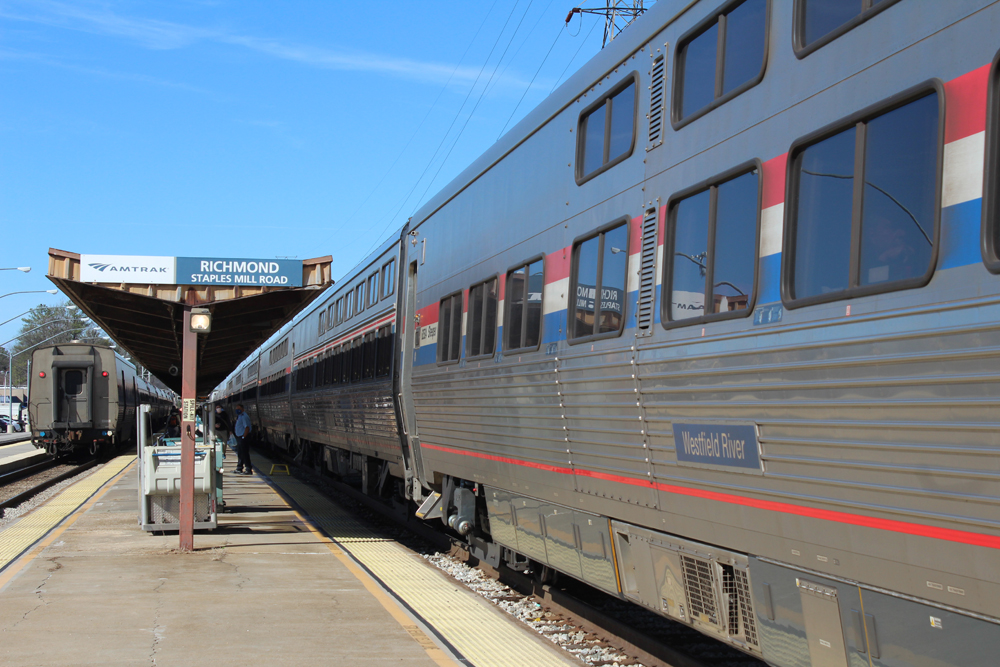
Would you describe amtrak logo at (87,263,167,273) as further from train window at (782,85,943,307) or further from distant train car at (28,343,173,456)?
distant train car at (28,343,173,456)

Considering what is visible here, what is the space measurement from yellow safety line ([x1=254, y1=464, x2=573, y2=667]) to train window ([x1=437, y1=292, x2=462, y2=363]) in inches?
83.3


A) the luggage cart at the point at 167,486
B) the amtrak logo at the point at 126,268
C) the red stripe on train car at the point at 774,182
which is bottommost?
the luggage cart at the point at 167,486

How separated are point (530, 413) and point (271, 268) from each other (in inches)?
219

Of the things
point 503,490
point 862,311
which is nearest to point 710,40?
point 862,311

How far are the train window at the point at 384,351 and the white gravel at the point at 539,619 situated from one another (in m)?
2.65

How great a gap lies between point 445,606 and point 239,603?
1.68 m

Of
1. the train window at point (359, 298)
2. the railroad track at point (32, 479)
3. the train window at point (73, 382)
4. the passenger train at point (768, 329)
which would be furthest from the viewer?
the train window at point (73, 382)

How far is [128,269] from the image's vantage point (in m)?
10.4

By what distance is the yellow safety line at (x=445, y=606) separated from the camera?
6.11 metres

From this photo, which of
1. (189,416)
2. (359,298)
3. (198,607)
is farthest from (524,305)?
(359,298)

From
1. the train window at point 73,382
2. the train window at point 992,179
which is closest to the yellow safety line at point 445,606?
the train window at point 992,179

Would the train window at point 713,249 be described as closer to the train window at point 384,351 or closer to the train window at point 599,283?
the train window at point 599,283

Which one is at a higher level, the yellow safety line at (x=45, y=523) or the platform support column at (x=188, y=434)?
the platform support column at (x=188, y=434)

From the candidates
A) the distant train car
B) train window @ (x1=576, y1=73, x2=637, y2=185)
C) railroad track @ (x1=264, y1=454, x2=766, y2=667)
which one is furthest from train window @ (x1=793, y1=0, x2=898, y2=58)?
the distant train car
